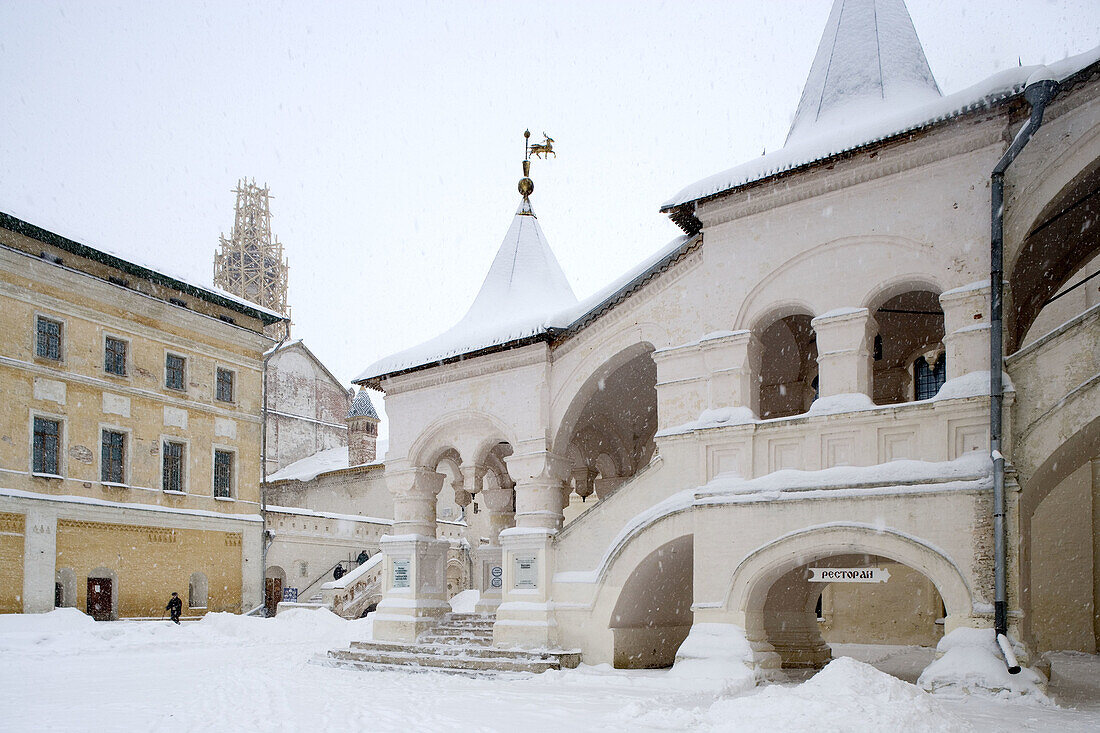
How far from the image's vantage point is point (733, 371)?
1321cm

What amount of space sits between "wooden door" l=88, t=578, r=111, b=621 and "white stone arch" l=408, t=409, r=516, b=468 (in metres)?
12.0

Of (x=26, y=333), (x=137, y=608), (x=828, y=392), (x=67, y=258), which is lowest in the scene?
(x=137, y=608)

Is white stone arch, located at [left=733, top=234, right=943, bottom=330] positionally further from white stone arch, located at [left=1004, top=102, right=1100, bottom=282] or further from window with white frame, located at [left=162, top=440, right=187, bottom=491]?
window with white frame, located at [left=162, top=440, right=187, bottom=491]

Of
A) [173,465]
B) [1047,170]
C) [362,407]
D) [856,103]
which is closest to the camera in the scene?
[1047,170]

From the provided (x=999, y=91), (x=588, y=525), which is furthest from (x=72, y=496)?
(x=999, y=91)

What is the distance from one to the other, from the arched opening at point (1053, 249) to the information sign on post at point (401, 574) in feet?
35.2

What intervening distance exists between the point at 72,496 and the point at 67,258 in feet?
19.7

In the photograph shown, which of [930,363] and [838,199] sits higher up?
[838,199]

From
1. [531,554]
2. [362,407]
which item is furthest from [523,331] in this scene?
[362,407]

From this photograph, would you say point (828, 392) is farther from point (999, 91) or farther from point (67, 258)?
point (67, 258)

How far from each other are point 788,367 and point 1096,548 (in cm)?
699

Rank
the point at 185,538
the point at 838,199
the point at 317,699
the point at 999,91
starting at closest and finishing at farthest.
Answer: the point at 999,91
the point at 317,699
the point at 838,199
the point at 185,538

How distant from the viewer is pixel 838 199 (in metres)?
12.5

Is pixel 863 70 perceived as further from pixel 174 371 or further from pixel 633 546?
pixel 174 371
